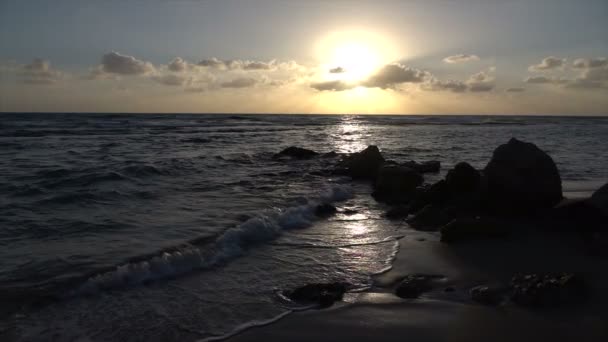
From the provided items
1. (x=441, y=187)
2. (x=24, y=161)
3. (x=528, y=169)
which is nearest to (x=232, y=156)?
(x=24, y=161)

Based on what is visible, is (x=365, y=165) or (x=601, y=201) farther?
(x=365, y=165)

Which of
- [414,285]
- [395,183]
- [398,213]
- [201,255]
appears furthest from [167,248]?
[395,183]

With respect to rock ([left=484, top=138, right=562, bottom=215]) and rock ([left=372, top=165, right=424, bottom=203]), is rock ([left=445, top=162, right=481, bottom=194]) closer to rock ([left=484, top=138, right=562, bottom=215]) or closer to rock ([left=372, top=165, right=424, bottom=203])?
rock ([left=484, top=138, right=562, bottom=215])

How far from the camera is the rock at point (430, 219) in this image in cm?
914

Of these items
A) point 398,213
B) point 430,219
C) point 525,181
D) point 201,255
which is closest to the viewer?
point 201,255

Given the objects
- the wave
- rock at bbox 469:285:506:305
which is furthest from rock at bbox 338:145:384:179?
rock at bbox 469:285:506:305

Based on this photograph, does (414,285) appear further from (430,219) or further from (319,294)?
(430,219)

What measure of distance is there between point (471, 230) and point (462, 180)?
282cm

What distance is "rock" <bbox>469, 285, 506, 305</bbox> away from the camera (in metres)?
5.31

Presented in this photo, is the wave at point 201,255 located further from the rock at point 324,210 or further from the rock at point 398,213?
the rock at point 398,213

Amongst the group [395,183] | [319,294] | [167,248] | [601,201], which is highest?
[601,201]

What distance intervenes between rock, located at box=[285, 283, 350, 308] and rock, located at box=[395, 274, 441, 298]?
0.72 metres

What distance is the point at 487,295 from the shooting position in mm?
5402

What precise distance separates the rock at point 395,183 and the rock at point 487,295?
664 centimetres
